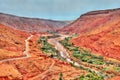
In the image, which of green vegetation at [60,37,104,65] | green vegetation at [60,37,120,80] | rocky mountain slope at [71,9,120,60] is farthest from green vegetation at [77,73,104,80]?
rocky mountain slope at [71,9,120,60]

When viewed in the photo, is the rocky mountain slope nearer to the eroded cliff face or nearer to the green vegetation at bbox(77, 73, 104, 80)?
the eroded cliff face

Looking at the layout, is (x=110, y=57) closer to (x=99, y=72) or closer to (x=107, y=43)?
(x=107, y=43)

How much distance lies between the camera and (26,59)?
72688 millimetres

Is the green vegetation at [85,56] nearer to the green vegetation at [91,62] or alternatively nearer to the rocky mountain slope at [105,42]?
the green vegetation at [91,62]

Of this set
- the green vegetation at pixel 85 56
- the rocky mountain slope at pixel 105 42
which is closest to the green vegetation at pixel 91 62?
the green vegetation at pixel 85 56

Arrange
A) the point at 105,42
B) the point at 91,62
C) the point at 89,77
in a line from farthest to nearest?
1. the point at 105,42
2. the point at 91,62
3. the point at 89,77

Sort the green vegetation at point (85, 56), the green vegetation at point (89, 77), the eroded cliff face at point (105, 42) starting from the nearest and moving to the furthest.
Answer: the green vegetation at point (89, 77), the green vegetation at point (85, 56), the eroded cliff face at point (105, 42)

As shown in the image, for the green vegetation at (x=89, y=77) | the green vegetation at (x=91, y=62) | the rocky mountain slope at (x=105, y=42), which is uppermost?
the rocky mountain slope at (x=105, y=42)

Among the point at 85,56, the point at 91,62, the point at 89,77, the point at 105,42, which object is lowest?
the point at 89,77

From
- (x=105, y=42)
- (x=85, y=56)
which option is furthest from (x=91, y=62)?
(x=105, y=42)

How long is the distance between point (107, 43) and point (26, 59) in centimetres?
3970

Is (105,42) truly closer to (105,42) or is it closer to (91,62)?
(105,42)

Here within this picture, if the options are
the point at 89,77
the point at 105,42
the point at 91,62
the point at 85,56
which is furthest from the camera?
the point at 105,42

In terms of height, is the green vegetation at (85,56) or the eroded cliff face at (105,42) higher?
the eroded cliff face at (105,42)
